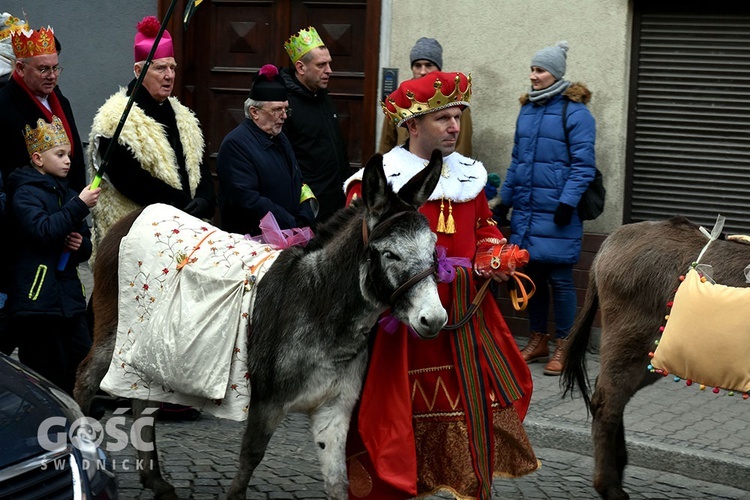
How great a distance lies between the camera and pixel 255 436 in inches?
191

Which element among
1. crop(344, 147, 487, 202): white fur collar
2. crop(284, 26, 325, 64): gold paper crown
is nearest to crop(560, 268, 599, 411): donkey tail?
crop(344, 147, 487, 202): white fur collar

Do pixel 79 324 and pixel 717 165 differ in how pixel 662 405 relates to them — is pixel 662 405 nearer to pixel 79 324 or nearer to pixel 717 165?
pixel 717 165

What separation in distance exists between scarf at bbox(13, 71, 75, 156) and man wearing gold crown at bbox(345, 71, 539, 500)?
7.64 feet

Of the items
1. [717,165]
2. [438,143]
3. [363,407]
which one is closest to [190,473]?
[363,407]

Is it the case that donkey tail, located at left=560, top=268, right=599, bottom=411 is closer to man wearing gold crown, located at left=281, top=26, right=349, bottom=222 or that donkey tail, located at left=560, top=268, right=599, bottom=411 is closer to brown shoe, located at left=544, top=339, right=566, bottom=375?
brown shoe, located at left=544, top=339, right=566, bottom=375

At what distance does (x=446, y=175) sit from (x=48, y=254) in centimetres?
221

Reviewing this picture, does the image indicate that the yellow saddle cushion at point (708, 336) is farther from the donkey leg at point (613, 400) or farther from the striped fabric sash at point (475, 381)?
the striped fabric sash at point (475, 381)

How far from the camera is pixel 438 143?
4.98 m

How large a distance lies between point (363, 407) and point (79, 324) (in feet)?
6.59

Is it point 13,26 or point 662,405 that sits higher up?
point 13,26

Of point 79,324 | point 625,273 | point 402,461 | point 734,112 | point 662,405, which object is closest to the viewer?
point 402,461

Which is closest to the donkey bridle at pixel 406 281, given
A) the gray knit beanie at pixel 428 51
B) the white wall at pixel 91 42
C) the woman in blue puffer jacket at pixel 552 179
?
the woman in blue puffer jacket at pixel 552 179

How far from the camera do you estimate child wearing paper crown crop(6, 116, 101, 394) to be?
5.81 metres

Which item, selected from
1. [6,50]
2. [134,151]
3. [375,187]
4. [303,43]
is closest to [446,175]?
[375,187]
